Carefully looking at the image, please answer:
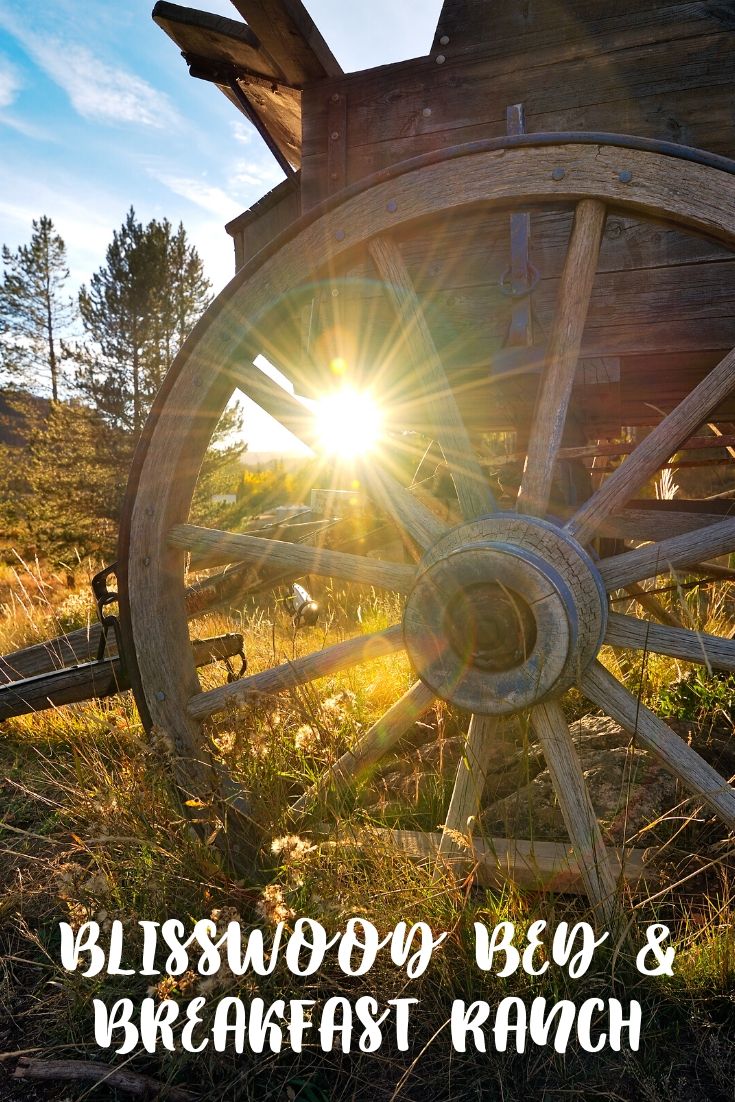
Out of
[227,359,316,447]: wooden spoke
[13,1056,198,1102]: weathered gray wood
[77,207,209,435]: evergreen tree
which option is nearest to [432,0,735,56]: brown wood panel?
[227,359,316,447]: wooden spoke

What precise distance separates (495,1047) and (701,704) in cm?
154

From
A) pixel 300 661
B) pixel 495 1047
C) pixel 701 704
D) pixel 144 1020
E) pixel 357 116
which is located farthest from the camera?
pixel 701 704

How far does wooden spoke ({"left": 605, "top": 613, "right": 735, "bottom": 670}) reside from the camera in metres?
1.54

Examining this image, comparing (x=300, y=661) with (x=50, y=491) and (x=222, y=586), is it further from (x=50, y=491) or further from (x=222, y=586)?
(x=50, y=491)

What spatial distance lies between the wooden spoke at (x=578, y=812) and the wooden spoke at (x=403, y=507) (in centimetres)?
48

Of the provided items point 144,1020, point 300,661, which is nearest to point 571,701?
point 300,661

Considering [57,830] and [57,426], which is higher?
[57,426]

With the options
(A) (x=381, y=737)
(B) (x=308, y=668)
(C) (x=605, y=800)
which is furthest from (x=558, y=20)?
(C) (x=605, y=800)

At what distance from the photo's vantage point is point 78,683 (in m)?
2.27

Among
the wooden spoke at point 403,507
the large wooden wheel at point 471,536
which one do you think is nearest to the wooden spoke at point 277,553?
the large wooden wheel at point 471,536

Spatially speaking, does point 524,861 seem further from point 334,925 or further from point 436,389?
point 436,389

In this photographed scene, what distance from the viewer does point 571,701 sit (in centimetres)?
282

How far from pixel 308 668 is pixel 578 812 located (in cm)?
72

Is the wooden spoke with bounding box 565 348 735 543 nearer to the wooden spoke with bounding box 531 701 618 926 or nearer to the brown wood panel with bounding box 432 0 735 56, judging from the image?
the wooden spoke with bounding box 531 701 618 926
